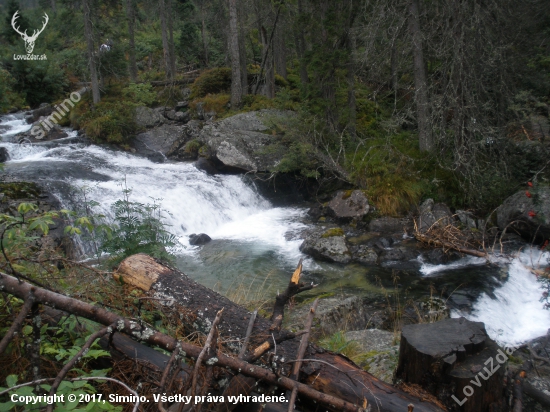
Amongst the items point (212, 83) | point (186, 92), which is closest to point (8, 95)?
point (186, 92)

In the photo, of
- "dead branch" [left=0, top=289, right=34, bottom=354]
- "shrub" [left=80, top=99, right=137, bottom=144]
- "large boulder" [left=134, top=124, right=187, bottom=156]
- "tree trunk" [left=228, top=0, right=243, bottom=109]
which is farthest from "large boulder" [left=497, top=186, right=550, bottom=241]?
"shrub" [left=80, top=99, right=137, bottom=144]

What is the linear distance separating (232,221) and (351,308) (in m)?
6.80

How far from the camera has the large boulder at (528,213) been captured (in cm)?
889

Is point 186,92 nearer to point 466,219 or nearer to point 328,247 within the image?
point 328,247

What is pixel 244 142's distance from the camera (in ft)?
46.2

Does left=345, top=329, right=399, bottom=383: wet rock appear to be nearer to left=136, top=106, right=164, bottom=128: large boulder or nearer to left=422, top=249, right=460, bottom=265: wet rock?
left=422, top=249, right=460, bottom=265: wet rock

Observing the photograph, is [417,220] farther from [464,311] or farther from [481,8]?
[481,8]

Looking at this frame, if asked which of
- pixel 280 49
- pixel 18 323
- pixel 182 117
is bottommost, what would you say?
pixel 18 323

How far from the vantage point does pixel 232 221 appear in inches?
479

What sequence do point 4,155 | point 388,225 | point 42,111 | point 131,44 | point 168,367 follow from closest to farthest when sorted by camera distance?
point 168,367
point 388,225
point 4,155
point 42,111
point 131,44

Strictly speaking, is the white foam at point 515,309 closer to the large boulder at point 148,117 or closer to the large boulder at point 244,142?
the large boulder at point 244,142

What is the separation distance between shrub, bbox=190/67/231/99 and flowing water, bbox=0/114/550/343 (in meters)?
5.62

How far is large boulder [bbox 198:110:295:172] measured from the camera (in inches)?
537

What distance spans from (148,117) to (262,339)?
53.8 ft
